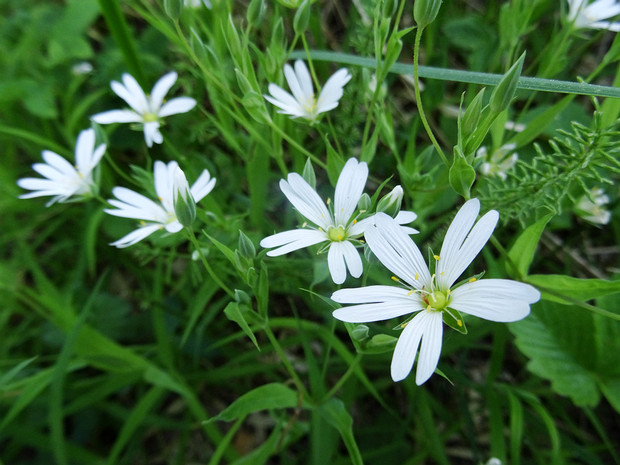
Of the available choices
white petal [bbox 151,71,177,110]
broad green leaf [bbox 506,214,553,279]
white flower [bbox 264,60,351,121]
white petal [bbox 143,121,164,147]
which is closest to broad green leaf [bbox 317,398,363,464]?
broad green leaf [bbox 506,214,553,279]

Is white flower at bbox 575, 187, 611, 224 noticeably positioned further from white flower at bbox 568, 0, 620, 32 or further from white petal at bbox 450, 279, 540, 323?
white petal at bbox 450, 279, 540, 323

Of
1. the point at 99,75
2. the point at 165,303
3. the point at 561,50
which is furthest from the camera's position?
the point at 99,75

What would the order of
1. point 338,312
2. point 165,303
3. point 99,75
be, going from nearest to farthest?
point 338,312, point 165,303, point 99,75

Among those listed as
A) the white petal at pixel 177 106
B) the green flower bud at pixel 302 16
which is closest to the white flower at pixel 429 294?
the green flower bud at pixel 302 16

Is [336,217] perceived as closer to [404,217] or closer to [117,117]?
[404,217]

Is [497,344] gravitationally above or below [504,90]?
below

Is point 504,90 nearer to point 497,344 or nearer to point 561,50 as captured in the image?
point 561,50

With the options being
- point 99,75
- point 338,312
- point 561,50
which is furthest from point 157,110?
point 561,50
